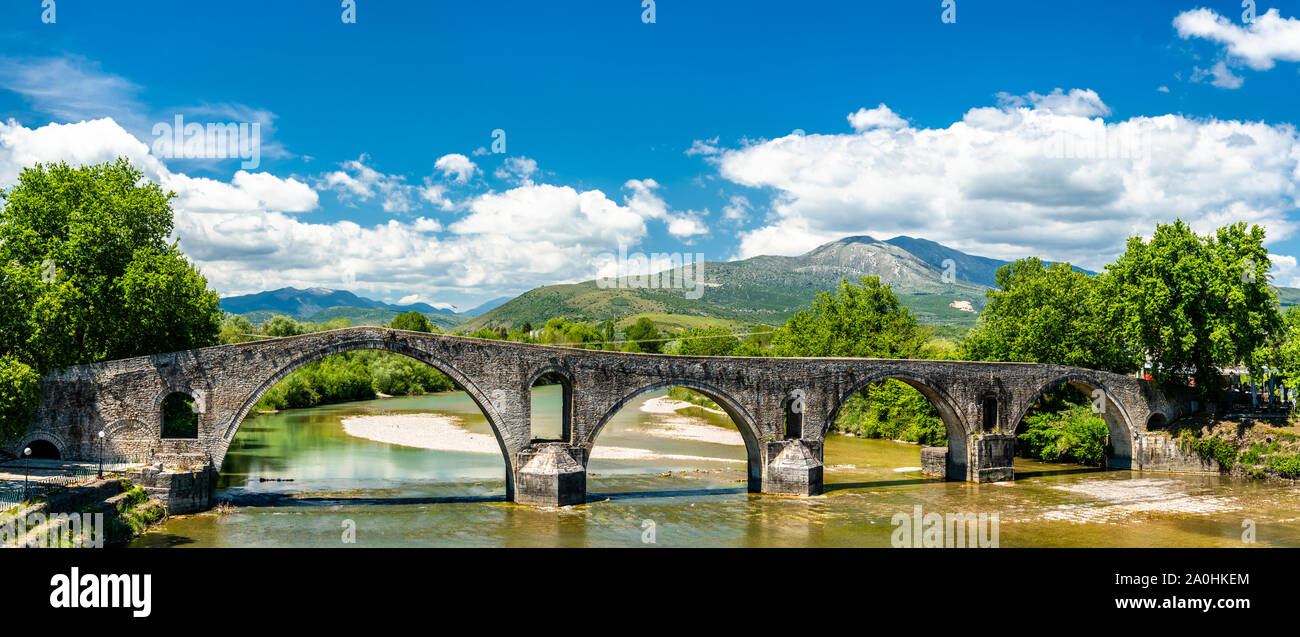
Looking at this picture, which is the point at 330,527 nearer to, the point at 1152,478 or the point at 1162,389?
the point at 1152,478

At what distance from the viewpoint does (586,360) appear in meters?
32.1

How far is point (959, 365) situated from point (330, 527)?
28.0 m

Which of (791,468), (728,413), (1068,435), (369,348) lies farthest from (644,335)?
(369,348)

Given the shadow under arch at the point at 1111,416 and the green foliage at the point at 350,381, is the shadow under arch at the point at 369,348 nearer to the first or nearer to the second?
the shadow under arch at the point at 1111,416

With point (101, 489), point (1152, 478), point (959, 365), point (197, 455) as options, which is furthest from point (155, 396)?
point (1152, 478)

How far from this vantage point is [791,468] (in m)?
34.2

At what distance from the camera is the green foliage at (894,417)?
53281 mm

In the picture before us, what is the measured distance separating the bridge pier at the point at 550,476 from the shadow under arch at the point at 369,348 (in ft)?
2.08

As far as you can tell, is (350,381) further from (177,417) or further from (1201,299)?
(1201,299)

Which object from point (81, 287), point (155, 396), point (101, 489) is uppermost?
point (81, 287)

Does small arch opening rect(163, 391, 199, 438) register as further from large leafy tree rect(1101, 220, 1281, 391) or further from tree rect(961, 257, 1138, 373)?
large leafy tree rect(1101, 220, 1281, 391)

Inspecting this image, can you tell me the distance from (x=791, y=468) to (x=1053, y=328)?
2148 cm

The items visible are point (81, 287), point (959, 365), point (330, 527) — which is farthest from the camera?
point (959, 365)

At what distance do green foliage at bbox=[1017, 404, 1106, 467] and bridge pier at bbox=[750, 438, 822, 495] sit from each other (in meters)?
16.6
